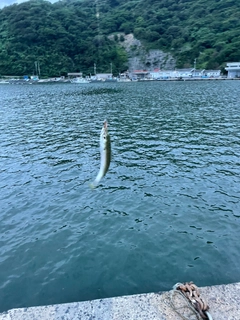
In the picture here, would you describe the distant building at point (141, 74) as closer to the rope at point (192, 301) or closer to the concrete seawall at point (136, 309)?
the rope at point (192, 301)

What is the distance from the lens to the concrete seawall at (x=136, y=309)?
16.3 feet

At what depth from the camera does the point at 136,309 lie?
5.13 metres

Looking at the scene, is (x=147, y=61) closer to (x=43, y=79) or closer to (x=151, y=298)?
(x=43, y=79)

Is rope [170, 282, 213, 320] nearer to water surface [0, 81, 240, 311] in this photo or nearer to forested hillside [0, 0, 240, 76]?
water surface [0, 81, 240, 311]

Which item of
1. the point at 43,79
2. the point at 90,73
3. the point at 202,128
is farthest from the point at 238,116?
the point at 90,73

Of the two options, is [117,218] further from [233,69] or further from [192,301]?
[233,69]

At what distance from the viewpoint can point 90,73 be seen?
6309 inches

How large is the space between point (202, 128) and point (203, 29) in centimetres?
16531

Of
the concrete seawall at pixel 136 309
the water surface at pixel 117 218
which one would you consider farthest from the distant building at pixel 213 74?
the concrete seawall at pixel 136 309

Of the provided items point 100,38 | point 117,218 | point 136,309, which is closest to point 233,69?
point 100,38

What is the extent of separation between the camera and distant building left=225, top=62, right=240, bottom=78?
120750 mm

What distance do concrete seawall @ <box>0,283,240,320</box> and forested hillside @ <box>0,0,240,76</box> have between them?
147m

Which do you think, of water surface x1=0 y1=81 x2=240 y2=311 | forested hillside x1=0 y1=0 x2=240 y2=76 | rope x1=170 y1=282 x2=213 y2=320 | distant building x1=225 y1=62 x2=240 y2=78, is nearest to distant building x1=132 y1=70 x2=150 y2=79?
forested hillside x1=0 y1=0 x2=240 y2=76

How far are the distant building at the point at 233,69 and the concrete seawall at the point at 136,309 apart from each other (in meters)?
135
